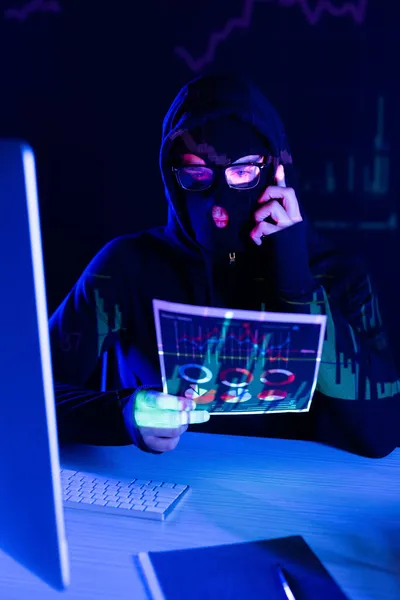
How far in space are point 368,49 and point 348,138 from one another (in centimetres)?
Answer: 21

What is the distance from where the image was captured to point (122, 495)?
0.93 meters

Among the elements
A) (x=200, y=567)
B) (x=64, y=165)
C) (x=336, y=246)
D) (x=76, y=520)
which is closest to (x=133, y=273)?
(x=64, y=165)

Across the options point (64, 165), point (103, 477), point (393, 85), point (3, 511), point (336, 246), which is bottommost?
point (103, 477)

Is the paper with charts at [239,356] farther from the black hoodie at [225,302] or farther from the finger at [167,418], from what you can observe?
the finger at [167,418]

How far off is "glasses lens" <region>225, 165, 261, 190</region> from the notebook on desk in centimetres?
81

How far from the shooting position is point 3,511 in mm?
626

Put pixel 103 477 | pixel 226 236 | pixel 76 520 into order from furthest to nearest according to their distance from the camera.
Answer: pixel 226 236
pixel 103 477
pixel 76 520

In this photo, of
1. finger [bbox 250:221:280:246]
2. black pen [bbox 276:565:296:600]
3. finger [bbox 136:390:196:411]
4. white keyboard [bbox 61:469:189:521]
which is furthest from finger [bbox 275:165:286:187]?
black pen [bbox 276:565:296:600]

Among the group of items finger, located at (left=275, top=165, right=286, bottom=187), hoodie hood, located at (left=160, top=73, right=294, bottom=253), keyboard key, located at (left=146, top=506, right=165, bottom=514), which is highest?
hoodie hood, located at (left=160, top=73, right=294, bottom=253)

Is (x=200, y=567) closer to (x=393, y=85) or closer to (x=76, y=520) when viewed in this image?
(x=76, y=520)

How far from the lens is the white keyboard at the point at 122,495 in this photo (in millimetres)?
882

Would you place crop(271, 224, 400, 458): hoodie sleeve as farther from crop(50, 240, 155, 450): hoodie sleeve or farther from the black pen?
the black pen

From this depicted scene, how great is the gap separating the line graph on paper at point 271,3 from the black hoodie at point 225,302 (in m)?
0.07

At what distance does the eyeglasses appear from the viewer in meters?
1.37
